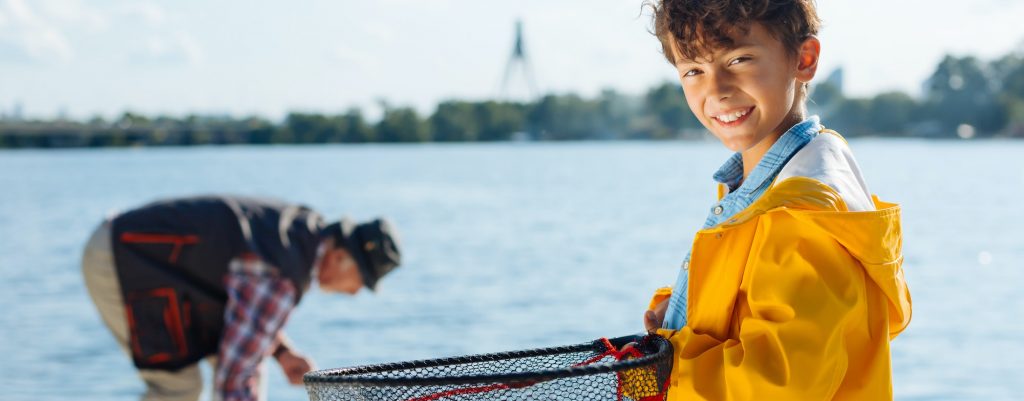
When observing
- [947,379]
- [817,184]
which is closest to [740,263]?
[817,184]

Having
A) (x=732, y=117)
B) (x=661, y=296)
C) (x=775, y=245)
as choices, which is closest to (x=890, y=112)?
(x=661, y=296)

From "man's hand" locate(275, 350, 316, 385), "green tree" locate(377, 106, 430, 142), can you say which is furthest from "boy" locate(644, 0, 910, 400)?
"green tree" locate(377, 106, 430, 142)

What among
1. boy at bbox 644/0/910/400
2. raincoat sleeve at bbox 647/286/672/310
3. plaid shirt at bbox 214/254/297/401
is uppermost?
boy at bbox 644/0/910/400

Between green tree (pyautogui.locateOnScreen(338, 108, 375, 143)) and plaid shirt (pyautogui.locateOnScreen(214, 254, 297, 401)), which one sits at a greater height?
plaid shirt (pyautogui.locateOnScreen(214, 254, 297, 401))

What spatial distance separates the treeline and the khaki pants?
168ft

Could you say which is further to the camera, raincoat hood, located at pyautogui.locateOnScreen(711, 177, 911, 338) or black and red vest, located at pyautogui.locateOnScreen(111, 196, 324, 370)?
black and red vest, located at pyautogui.locateOnScreen(111, 196, 324, 370)

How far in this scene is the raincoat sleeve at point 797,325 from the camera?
4.00 feet

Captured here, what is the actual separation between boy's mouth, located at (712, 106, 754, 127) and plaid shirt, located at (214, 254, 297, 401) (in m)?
2.06

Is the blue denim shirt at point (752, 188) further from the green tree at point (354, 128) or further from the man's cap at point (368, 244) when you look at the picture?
the green tree at point (354, 128)

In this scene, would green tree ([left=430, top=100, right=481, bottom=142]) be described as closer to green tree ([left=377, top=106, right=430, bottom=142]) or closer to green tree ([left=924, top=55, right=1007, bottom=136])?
green tree ([left=377, top=106, right=430, bottom=142])

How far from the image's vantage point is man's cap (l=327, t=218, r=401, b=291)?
11.3ft

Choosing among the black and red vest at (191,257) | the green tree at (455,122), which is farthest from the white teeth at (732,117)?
the green tree at (455,122)

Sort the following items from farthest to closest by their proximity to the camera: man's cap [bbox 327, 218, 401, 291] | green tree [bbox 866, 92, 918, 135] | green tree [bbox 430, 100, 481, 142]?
green tree [bbox 430, 100, 481, 142]
green tree [bbox 866, 92, 918, 135]
man's cap [bbox 327, 218, 401, 291]

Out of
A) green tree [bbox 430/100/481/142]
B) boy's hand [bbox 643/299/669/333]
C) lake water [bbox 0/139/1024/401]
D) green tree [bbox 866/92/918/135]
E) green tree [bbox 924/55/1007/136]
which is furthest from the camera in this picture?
green tree [bbox 430/100/481/142]
